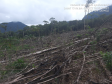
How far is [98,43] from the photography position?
3.83 meters

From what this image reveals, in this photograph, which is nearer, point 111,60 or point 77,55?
point 111,60

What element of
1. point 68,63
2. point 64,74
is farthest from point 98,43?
point 64,74

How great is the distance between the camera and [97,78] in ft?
5.61

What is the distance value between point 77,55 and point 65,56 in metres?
0.64

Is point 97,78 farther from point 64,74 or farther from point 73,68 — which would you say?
point 64,74

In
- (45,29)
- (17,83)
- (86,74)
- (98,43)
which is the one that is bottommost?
(17,83)

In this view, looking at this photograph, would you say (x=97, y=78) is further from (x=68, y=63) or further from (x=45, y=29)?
(x=45, y=29)

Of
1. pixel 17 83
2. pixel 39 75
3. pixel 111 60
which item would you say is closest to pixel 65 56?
pixel 39 75

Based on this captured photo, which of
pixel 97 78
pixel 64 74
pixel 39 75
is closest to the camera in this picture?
pixel 97 78

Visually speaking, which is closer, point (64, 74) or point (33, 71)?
point (64, 74)

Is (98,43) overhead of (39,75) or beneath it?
overhead

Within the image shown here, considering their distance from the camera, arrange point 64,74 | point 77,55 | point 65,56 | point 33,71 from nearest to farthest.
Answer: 1. point 64,74
2. point 33,71
3. point 65,56
4. point 77,55

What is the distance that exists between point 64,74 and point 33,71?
1.03 m

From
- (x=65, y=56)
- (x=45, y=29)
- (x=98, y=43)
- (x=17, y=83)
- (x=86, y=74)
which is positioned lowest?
(x=17, y=83)
